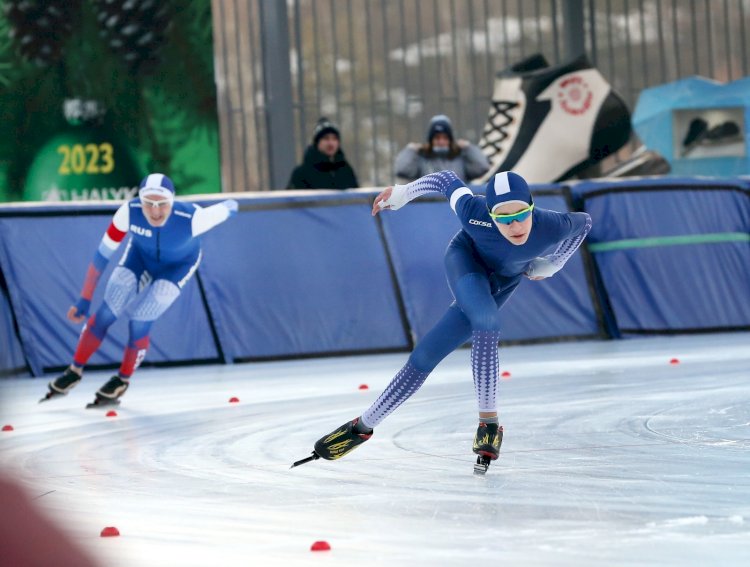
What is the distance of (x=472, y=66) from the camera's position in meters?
17.8

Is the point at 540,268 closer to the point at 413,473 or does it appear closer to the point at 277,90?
the point at 413,473

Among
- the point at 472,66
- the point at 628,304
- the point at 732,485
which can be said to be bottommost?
the point at 628,304

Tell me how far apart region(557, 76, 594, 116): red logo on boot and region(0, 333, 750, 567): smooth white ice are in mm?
5562

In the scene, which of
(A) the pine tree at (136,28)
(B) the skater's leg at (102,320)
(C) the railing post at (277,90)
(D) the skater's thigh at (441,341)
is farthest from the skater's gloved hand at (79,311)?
(C) the railing post at (277,90)

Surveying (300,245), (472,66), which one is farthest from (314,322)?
(472,66)

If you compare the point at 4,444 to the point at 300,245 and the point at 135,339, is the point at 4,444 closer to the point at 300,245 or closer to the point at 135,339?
the point at 135,339

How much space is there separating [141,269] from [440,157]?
3.69m

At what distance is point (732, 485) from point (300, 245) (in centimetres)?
730

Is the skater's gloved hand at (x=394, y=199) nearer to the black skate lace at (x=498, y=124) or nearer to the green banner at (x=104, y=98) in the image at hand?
the green banner at (x=104, y=98)

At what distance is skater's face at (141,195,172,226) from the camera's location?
25.1 ft

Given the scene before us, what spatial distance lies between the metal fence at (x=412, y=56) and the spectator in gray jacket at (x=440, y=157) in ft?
13.3

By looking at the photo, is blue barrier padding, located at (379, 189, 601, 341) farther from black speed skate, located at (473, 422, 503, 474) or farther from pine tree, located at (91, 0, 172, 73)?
black speed skate, located at (473, 422, 503, 474)

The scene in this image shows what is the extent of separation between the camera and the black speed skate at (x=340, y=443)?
14.9ft

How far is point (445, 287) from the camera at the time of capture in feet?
35.8
